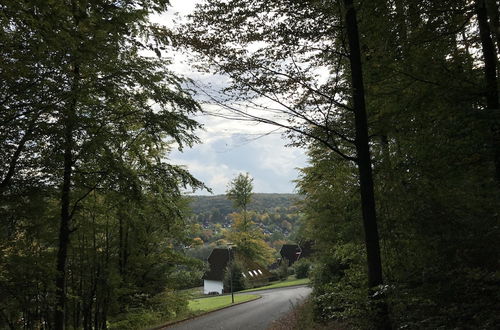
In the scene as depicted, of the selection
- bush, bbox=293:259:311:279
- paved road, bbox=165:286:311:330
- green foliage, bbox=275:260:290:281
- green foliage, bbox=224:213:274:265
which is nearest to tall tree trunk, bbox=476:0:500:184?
paved road, bbox=165:286:311:330

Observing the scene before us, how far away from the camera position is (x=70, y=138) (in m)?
6.89

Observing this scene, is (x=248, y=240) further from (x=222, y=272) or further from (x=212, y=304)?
(x=212, y=304)

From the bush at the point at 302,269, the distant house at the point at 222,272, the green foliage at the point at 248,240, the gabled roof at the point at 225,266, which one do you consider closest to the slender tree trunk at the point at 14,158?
the gabled roof at the point at 225,266

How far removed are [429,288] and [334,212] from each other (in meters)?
7.73

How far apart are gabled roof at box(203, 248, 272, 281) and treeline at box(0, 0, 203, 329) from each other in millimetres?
39731

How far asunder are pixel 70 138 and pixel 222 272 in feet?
183

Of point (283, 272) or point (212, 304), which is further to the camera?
point (283, 272)

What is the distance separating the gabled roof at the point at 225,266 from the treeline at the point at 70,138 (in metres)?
39.7

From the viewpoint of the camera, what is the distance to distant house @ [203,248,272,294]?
50969mm

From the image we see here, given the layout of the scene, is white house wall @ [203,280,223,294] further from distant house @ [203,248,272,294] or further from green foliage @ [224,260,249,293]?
green foliage @ [224,260,249,293]

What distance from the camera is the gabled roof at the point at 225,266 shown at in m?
50.2

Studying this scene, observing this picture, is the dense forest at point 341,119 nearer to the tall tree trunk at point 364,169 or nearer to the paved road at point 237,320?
the tall tree trunk at point 364,169

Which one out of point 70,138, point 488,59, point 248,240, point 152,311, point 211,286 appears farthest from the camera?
point 211,286

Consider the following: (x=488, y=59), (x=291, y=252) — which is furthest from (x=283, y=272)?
(x=488, y=59)
